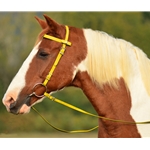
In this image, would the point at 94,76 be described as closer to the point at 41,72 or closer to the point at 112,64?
the point at 112,64

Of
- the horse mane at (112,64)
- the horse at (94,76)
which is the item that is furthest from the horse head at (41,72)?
the horse mane at (112,64)

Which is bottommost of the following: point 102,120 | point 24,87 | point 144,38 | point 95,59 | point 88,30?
point 144,38

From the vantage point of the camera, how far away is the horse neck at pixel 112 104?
2145 mm

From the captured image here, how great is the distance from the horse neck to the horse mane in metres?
0.05

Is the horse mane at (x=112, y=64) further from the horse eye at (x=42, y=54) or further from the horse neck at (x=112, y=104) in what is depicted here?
the horse eye at (x=42, y=54)

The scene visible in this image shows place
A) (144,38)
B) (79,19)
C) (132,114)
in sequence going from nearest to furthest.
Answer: (132,114), (144,38), (79,19)

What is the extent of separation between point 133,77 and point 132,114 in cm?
→ 30

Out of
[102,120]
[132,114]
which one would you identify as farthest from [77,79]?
[132,114]

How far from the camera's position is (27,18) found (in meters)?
6.86

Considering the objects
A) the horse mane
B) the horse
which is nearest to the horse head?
the horse

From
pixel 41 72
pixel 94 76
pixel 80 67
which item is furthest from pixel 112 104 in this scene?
pixel 41 72

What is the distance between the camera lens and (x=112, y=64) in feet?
7.11

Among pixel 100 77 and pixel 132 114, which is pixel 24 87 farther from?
pixel 132 114

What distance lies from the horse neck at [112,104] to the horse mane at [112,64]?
0.16 feet
